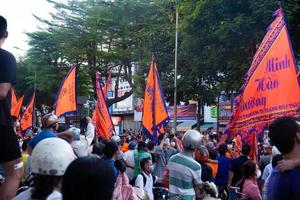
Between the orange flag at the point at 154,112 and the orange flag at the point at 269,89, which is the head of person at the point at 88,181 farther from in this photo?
the orange flag at the point at 154,112

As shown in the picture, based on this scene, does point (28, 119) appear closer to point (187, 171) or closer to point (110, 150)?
point (110, 150)

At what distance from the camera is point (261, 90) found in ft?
25.6

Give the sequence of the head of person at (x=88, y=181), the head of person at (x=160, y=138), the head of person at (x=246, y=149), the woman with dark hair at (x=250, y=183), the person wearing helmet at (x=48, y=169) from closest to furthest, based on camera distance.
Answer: the head of person at (x=88, y=181), the person wearing helmet at (x=48, y=169), the woman with dark hair at (x=250, y=183), the head of person at (x=246, y=149), the head of person at (x=160, y=138)

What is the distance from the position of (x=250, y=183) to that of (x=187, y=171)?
5.75ft

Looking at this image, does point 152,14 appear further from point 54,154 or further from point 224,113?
point 54,154

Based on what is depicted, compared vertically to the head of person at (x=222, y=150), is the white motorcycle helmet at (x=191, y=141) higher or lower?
higher

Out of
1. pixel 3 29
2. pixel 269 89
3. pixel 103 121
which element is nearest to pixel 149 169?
pixel 269 89

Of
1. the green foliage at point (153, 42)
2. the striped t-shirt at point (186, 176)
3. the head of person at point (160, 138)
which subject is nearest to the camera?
the striped t-shirt at point (186, 176)

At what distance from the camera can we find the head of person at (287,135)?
3312mm

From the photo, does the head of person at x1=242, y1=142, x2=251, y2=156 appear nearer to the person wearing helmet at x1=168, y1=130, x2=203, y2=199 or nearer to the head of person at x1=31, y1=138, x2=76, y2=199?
the person wearing helmet at x1=168, y1=130, x2=203, y2=199

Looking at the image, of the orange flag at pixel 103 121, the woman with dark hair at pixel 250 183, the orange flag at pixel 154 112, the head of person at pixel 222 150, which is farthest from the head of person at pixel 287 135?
the orange flag at pixel 103 121

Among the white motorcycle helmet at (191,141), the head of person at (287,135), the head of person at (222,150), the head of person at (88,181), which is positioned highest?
the head of person at (287,135)

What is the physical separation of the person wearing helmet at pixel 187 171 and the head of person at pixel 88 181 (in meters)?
3.42

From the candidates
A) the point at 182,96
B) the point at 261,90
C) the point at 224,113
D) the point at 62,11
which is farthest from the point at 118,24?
the point at 261,90
